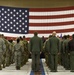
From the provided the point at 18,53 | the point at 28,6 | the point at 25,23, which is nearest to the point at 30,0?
the point at 28,6

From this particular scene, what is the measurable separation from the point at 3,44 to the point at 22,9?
12717mm

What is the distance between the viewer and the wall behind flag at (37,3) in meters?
28.9

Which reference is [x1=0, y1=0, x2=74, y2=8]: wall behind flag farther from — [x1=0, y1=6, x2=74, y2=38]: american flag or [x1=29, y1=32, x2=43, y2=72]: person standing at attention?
[x1=29, y1=32, x2=43, y2=72]: person standing at attention

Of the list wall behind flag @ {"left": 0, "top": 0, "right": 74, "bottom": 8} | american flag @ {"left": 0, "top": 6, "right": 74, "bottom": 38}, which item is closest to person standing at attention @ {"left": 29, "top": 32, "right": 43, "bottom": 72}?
american flag @ {"left": 0, "top": 6, "right": 74, "bottom": 38}

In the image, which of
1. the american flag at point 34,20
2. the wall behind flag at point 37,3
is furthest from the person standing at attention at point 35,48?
the wall behind flag at point 37,3

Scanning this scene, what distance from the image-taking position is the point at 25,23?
27.9m

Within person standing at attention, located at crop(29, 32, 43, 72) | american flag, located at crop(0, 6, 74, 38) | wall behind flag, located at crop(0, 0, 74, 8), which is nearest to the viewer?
person standing at attention, located at crop(29, 32, 43, 72)

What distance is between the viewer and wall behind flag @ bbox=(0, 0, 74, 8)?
28856 millimetres

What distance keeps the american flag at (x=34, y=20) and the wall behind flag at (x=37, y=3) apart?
1.09 m

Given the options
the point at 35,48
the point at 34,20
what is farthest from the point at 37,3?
the point at 35,48

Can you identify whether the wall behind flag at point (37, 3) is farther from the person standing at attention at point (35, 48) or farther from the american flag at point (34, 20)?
the person standing at attention at point (35, 48)

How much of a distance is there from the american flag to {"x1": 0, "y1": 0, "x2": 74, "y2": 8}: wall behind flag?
1.09 meters

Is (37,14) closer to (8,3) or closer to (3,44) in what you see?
(8,3)

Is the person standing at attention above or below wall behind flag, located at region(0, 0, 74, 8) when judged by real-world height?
below
